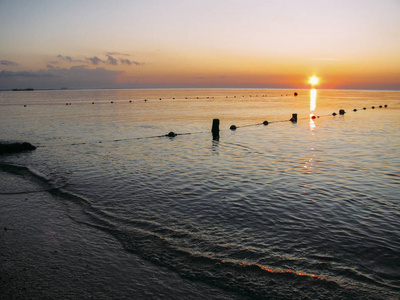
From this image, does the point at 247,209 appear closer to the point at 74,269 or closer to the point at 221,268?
the point at 221,268

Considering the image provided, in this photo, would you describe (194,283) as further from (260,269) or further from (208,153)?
(208,153)

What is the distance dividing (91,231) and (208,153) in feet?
42.2

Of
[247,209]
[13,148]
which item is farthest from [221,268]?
[13,148]

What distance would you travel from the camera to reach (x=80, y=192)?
11891 millimetres

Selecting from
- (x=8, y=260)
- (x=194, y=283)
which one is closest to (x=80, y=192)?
(x=8, y=260)

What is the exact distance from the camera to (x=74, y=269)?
6.35 m

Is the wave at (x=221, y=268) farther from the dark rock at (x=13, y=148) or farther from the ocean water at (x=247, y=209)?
the dark rock at (x=13, y=148)

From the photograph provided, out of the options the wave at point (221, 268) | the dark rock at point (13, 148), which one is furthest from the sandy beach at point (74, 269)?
the dark rock at point (13, 148)

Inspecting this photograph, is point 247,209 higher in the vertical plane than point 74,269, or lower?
lower

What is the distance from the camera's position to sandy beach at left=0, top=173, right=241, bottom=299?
5629 millimetres

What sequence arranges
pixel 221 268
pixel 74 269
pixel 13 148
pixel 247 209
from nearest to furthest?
pixel 74 269
pixel 221 268
pixel 247 209
pixel 13 148

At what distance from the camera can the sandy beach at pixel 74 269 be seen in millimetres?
5629

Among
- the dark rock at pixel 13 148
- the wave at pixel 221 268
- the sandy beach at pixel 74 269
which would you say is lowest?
the wave at pixel 221 268

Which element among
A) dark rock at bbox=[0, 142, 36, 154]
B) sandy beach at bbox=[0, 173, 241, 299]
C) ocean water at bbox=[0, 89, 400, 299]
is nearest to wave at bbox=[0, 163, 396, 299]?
ocean water at bbox=[0, 89, 400, 299]
